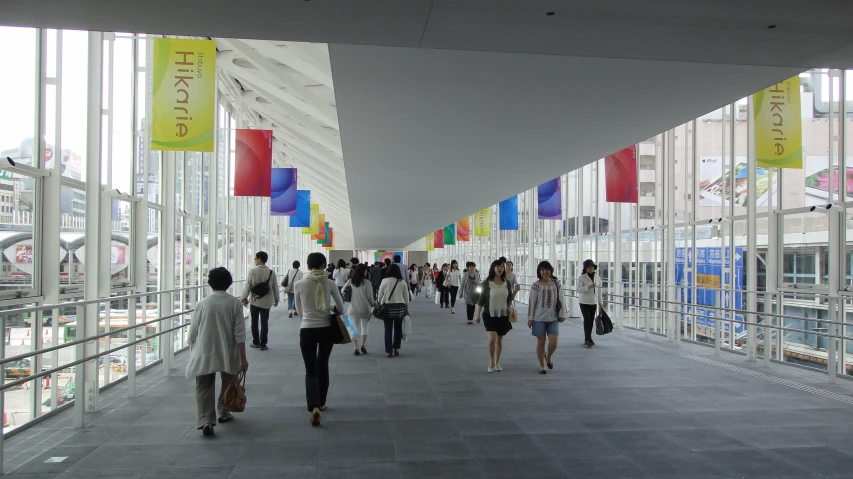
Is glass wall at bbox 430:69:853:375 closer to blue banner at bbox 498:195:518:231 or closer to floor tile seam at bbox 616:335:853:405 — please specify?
floor tile seam at bbox 616:335:853:405

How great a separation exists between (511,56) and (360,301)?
5.89 metres

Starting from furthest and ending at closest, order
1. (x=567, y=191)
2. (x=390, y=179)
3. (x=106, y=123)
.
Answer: (x=567, y=191) < (x=390, y=179) < (x=106, y=123)

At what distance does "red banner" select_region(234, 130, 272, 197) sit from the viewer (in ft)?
36.9

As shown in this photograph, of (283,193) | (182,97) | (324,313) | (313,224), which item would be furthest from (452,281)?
(324,313)

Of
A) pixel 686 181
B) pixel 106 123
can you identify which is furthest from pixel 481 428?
pixel 686 181

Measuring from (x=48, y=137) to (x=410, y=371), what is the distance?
518 centimetres

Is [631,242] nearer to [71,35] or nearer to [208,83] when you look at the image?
[208,83]

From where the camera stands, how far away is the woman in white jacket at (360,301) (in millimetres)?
9484

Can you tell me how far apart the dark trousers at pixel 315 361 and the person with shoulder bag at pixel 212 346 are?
0.66 metres

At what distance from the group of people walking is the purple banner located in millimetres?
2124

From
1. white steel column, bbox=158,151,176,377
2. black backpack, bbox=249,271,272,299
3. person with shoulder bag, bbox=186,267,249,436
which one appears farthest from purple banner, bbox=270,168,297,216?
person with shoulder bag, bbox=186,267,249,436

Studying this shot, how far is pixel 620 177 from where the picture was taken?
11414mm

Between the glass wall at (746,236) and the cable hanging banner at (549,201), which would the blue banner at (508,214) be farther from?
the cable hanging banner at (549,201)

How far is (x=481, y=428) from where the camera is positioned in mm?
5859
